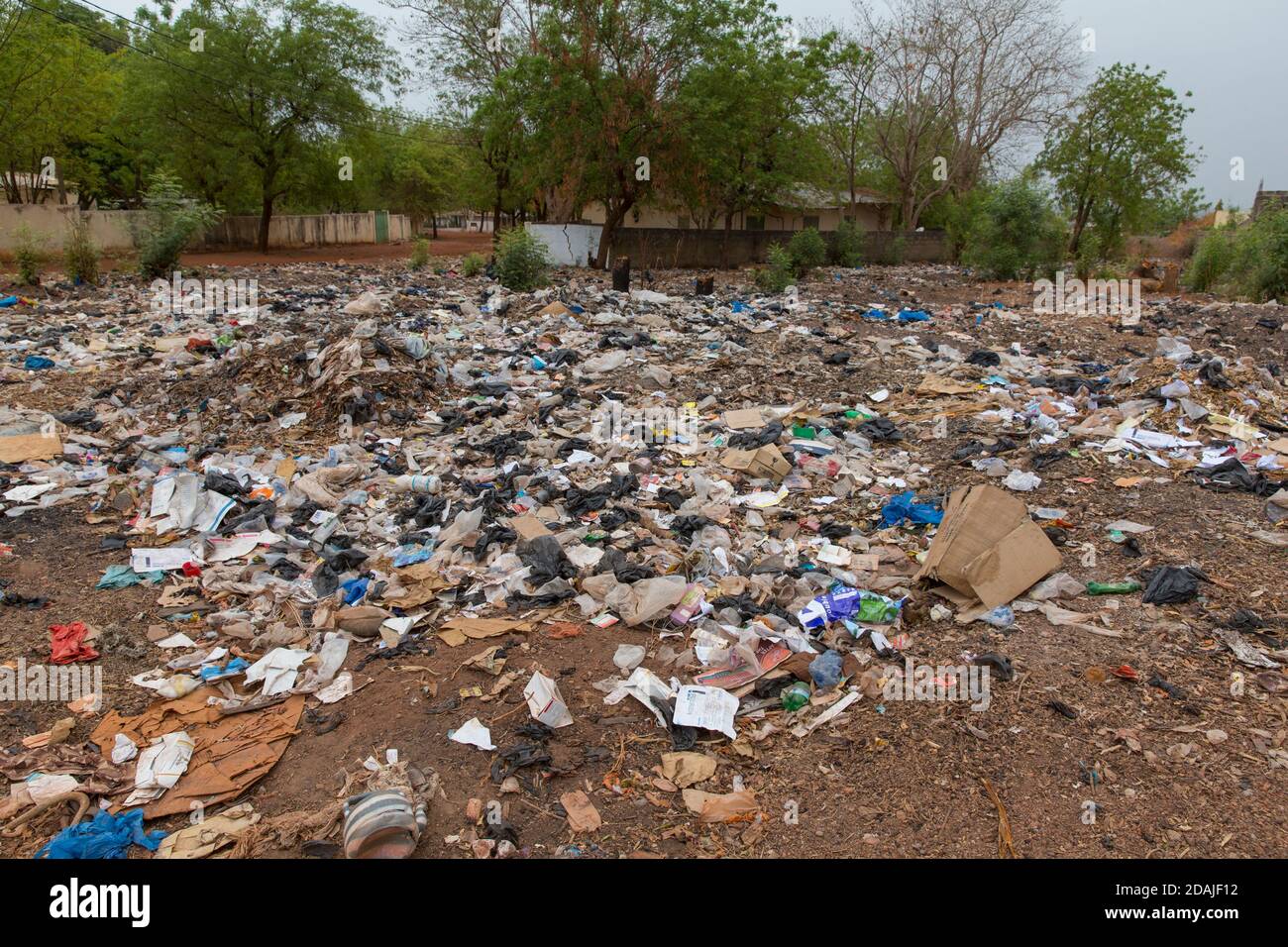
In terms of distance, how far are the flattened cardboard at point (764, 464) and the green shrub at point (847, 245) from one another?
18.3 m

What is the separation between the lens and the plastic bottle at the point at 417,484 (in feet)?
16.8

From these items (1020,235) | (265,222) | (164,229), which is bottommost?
(164,229)

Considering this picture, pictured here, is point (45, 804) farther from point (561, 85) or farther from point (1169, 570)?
point (561, 85)

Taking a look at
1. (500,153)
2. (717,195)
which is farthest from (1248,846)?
(500,153)

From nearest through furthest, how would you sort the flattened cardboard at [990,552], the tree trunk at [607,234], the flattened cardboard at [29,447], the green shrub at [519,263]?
the flattened cardboard at [990,552]
the flattened cardboard at [29,447]
the green shrub at [519,263]
the tree trunk at [607,234]

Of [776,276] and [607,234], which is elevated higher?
[607,234]

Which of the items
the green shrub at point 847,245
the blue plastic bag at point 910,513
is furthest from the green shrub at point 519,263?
the green shrub at point 847,245

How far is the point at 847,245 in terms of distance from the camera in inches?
867

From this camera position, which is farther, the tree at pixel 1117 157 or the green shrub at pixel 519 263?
the tree at pixel 1117 157

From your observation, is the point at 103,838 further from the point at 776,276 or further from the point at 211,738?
the point at 776,276

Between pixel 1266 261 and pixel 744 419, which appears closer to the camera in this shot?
pixel 744 419

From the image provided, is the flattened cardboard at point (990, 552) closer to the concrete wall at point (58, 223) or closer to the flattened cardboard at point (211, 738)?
the flattened cardboard at point (211, 738)

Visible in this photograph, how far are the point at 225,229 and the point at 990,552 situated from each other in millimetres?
25251

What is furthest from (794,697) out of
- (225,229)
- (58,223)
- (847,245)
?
(225,229)
